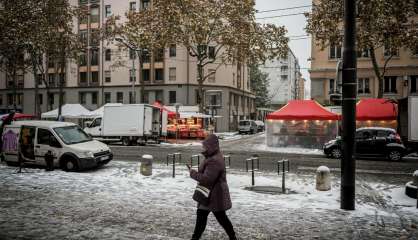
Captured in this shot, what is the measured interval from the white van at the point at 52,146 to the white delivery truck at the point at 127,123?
41.0 feet

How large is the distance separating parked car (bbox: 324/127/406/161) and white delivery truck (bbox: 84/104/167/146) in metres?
13.3

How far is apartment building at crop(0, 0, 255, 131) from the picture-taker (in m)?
51.0

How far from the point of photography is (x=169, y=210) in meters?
8.80

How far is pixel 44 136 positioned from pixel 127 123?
1356cm

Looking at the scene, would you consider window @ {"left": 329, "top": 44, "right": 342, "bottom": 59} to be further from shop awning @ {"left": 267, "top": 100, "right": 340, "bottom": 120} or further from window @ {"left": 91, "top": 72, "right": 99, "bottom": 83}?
window @ {"left": 91, "top": 72, "right": 99, "bottom": 83}

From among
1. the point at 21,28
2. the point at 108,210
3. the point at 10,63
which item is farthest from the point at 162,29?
the point at 108,210

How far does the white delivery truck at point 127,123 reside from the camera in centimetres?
2809

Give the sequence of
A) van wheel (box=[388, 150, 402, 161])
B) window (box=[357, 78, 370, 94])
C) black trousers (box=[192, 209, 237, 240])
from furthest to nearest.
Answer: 1. window (box=[357, 78, 370, 94])
2. van wheel (box=[388, 150, 402, 161])
3. black trousers (box=[192, 209, 237, 240])

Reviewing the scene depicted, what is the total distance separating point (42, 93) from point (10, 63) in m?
24.7

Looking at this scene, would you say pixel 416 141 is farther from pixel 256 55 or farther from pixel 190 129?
pixel 190 129

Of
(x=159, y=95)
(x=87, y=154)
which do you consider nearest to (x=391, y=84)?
(x=159, y=95)

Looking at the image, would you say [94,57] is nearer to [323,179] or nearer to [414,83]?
[414,83]

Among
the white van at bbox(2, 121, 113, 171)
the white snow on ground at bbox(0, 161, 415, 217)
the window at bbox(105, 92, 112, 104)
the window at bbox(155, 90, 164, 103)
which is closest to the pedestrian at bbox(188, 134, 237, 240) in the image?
the white snow on ground at bbox(0, 161, 415, 217)

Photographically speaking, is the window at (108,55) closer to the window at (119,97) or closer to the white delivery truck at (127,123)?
the window at (119,97)
